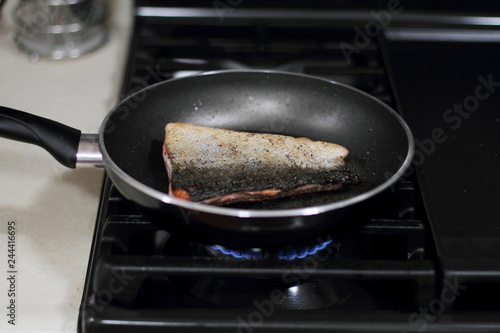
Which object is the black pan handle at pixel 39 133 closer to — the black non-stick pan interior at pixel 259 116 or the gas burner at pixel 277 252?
the black non-stick pan interior at pixel 259 116

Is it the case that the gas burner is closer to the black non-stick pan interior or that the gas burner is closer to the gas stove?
the gas stove

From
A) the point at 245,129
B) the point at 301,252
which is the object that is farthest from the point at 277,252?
the point at 245,129

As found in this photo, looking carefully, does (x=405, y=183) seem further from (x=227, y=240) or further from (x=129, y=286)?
(x=129, y=286)

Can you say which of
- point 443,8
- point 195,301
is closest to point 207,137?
point 195,301

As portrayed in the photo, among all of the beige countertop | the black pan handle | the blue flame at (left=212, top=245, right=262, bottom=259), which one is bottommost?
the beige countertop

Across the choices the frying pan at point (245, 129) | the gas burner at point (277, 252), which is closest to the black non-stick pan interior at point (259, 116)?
the frying pan at point (245, 129)

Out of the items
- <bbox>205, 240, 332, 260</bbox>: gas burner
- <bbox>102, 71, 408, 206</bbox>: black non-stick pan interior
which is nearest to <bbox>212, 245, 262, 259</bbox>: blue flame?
<bbox>205, 240, 332, 260</bbox>: gas burner
